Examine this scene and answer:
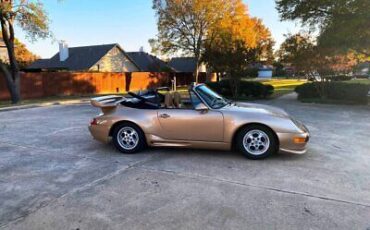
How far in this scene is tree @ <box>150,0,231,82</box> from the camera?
31469 millimetres

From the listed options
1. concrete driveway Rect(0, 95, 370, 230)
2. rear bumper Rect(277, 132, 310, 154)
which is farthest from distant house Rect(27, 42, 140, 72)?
rear bumper Rect(277, 132, 310, 154)

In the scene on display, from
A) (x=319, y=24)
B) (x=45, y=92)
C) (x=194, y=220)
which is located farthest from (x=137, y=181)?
(x=45, y=92)

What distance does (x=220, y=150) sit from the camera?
5.98 meters

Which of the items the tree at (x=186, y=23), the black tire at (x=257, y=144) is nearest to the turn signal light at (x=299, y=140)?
the black tire at (x=257, y=144)

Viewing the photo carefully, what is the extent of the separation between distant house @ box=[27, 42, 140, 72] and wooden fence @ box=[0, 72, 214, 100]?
7.30 meters

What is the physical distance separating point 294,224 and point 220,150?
2807mm

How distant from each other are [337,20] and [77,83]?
17.9 metres

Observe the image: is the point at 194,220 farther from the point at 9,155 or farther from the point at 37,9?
the point at 37,9

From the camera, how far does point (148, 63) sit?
4428cm

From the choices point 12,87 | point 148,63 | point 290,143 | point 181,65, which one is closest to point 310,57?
point 290,143

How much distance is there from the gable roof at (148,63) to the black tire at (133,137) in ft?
109

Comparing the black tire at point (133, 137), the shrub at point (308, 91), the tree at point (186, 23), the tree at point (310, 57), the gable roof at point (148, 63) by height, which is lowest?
the black tire at point (133, 137)

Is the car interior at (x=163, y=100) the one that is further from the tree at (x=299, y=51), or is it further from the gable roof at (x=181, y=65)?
the gable roof at (x=181, y=65)

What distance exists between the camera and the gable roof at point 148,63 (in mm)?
41256
